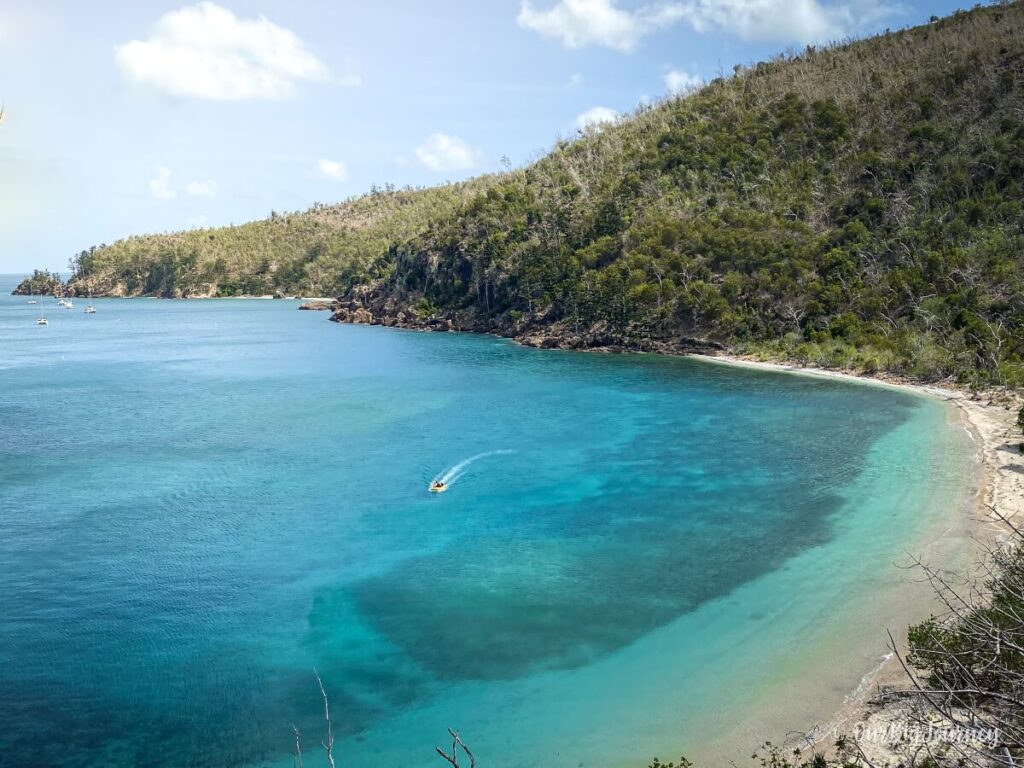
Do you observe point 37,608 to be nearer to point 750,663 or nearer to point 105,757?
point 105,757

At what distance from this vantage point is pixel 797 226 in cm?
9562

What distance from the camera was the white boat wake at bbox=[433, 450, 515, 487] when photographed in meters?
43.5

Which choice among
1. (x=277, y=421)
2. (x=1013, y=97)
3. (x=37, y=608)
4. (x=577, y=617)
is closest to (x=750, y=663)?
(x=577, y=617)

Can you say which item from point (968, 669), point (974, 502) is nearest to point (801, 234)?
point (974, 502)

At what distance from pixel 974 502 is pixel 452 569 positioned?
997 inches

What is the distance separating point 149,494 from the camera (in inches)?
1620

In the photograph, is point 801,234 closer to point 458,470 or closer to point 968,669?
point 458,470

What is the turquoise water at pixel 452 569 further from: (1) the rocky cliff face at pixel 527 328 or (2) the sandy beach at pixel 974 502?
(1) the rocky cliff face at pixel 527 328

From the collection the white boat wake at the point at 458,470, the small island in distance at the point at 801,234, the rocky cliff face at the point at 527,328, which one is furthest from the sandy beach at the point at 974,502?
the white boat wake at the point at 458,470

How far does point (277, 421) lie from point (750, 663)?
4520 centimetres

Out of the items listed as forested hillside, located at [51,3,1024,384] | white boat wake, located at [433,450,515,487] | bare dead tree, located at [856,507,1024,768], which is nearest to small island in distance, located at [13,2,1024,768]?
forested hillside, located at [51,3,1024,384]

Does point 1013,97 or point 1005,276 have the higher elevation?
point 1013,97

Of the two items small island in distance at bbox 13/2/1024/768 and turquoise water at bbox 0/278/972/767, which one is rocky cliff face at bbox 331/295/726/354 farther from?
turquoise water at bbox 0/278/972/767

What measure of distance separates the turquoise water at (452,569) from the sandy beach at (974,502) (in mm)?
843
